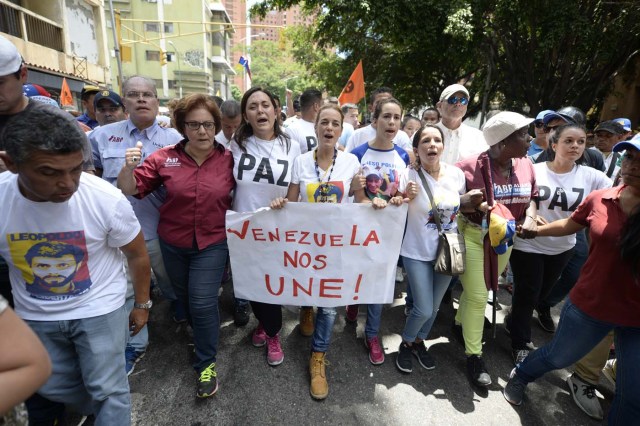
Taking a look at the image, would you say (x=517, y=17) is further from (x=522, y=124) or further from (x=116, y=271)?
(x=116, y=271)

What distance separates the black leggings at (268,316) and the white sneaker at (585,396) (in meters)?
2.43

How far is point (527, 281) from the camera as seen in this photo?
122 inches

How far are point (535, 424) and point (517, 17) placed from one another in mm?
12697

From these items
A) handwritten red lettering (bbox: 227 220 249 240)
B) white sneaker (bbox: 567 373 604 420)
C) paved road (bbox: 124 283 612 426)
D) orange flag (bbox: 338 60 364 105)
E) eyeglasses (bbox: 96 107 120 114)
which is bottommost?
paved road (bbox: 124 283 612 426)

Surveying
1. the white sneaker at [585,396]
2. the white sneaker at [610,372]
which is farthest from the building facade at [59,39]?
the white sneaker at [610,372]

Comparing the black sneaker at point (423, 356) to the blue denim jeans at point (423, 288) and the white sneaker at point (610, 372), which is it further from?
the white sneaker at point (610, 372)

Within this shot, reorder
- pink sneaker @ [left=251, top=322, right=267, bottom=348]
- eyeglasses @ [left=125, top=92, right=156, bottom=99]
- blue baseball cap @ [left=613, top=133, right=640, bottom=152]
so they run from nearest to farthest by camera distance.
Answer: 1. blue baseball cap @ [left=613, top=133, right=640, bottom=152]
2. eyeglasses @ [left=125, top=92, right=156, bottom=99]
3. pink sneaker @ [left=251, top=322, right=267, bottom=348]

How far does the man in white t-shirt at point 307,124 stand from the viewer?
441 centimetres

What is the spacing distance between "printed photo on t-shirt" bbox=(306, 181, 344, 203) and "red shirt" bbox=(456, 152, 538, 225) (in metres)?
1.09

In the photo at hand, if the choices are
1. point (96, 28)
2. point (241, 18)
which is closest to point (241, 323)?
point (96, 28)

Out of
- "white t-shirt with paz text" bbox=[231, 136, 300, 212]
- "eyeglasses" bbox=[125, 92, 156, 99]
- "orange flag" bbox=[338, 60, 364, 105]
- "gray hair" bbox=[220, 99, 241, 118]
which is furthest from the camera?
"orange flag" bbox=[338, 60, 364, 105]

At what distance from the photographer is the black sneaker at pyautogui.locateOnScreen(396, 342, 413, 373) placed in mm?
2971

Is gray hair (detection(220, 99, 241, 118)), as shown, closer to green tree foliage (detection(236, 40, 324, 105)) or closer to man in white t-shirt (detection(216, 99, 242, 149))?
man in white t-shirt (detection(216, 99, 242, 149))

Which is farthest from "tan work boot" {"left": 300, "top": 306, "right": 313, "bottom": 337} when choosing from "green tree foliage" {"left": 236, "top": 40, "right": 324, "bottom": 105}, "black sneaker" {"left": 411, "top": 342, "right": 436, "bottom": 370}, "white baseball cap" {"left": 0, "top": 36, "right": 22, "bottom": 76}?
"green tree foliage" {"left": 236, "top": 40, "right": 324, "bottom": 105}
